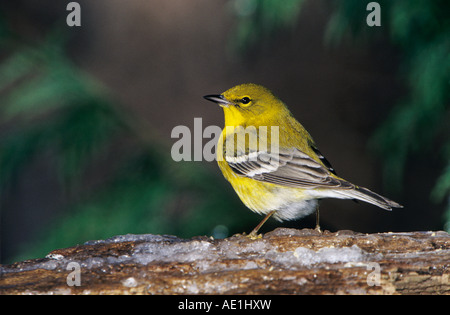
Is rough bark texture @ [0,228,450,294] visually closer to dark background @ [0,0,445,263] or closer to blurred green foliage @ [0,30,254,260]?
blurred green foliage @ [0,30,254,260]

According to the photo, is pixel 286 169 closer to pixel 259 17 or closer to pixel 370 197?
pixel 370 197

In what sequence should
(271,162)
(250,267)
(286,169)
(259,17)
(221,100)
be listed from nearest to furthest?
(250,267)
(286,169)
(271,162)
(259,17)
(221,100)

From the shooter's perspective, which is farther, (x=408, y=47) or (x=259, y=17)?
(x=259, y=17)

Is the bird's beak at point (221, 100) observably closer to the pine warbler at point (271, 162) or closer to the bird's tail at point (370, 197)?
the pine warbler at point (271, 162)

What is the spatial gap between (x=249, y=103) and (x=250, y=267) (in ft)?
5.78

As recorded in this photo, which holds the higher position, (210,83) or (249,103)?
(210,83)

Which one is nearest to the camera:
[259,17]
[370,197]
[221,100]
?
[370,197]

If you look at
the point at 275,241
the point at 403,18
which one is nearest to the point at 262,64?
the point at 403,18

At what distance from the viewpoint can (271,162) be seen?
375cm

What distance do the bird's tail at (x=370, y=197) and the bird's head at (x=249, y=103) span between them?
3.39 ft

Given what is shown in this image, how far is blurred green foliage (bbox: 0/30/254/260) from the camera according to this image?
413cm

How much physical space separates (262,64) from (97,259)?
4.69m

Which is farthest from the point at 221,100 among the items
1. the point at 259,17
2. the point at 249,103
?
the point at 259,17

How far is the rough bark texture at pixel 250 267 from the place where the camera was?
245 centimetres
